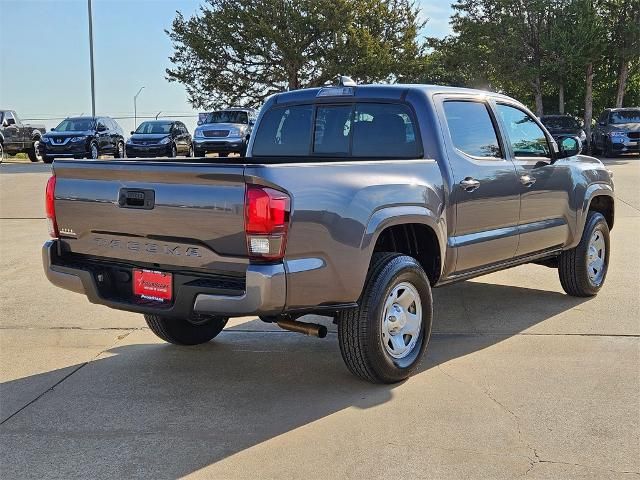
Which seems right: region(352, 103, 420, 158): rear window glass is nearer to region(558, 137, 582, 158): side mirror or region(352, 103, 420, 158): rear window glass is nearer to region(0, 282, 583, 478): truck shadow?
region(0, 282, 583, 478): truck shadow

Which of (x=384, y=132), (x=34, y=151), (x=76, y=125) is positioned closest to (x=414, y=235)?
(x=384, y=132)

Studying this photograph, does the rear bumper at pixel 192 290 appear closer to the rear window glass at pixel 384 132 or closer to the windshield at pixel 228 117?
the rear window glass at pixel 384 132

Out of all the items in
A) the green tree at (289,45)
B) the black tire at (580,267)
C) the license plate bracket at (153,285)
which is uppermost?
the green tree at (289,45)

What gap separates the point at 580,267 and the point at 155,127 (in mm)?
23348

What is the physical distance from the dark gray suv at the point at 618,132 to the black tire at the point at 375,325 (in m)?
23.6

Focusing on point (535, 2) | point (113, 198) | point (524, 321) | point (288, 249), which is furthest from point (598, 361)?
point (535, 2)

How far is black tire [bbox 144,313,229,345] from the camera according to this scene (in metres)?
5.43

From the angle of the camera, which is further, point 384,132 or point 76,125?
point 76,125

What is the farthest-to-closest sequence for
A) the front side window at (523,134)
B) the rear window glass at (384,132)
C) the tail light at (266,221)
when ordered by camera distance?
the front side window at (523,134) < the rear window glass at (384,132) < the tail light at (266,221)

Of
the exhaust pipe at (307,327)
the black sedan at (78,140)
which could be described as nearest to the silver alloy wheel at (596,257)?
the exhaust pipe at (307,327)

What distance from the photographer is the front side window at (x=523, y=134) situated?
→ 19.7ft

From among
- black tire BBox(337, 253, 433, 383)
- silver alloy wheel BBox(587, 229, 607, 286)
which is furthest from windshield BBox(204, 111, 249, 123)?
black tire BBox(337, 253, 433, 383)

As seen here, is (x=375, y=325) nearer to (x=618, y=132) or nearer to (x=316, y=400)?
(x=316, y=400)

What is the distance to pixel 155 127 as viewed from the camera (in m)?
28.0
